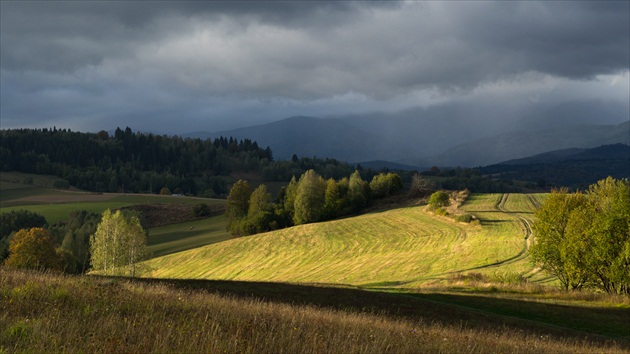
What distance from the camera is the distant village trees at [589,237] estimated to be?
51031mm

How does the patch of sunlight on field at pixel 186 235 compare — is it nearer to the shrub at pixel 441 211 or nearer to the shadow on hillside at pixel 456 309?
the shrub at pixel 441 211

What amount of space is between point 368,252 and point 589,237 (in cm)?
3460

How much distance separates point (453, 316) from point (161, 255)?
8278 centimetres

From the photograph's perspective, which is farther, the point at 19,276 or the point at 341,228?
the point at 341,228

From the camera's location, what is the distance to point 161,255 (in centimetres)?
9819

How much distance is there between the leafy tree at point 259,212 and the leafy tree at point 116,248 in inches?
1290

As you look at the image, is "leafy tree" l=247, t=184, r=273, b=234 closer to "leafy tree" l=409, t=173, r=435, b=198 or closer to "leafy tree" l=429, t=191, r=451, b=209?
"leafy tree" l=409, t=173, r=435, b=198

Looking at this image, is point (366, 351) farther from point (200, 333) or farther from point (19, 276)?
point (19, 276)

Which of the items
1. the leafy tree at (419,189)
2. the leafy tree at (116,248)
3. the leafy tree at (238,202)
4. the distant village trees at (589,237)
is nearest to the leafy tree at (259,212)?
the leafy tree at (238,202)

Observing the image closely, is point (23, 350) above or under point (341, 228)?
above

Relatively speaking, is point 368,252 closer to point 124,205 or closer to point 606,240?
point 606,240

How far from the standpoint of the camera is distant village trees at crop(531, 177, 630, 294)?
51031 mm

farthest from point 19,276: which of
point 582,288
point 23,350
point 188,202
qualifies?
point 188,202

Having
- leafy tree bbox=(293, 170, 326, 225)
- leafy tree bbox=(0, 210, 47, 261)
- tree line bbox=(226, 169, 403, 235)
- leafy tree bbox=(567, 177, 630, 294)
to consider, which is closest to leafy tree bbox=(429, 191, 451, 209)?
tree line bbox=(226, 169, 403, 235)
